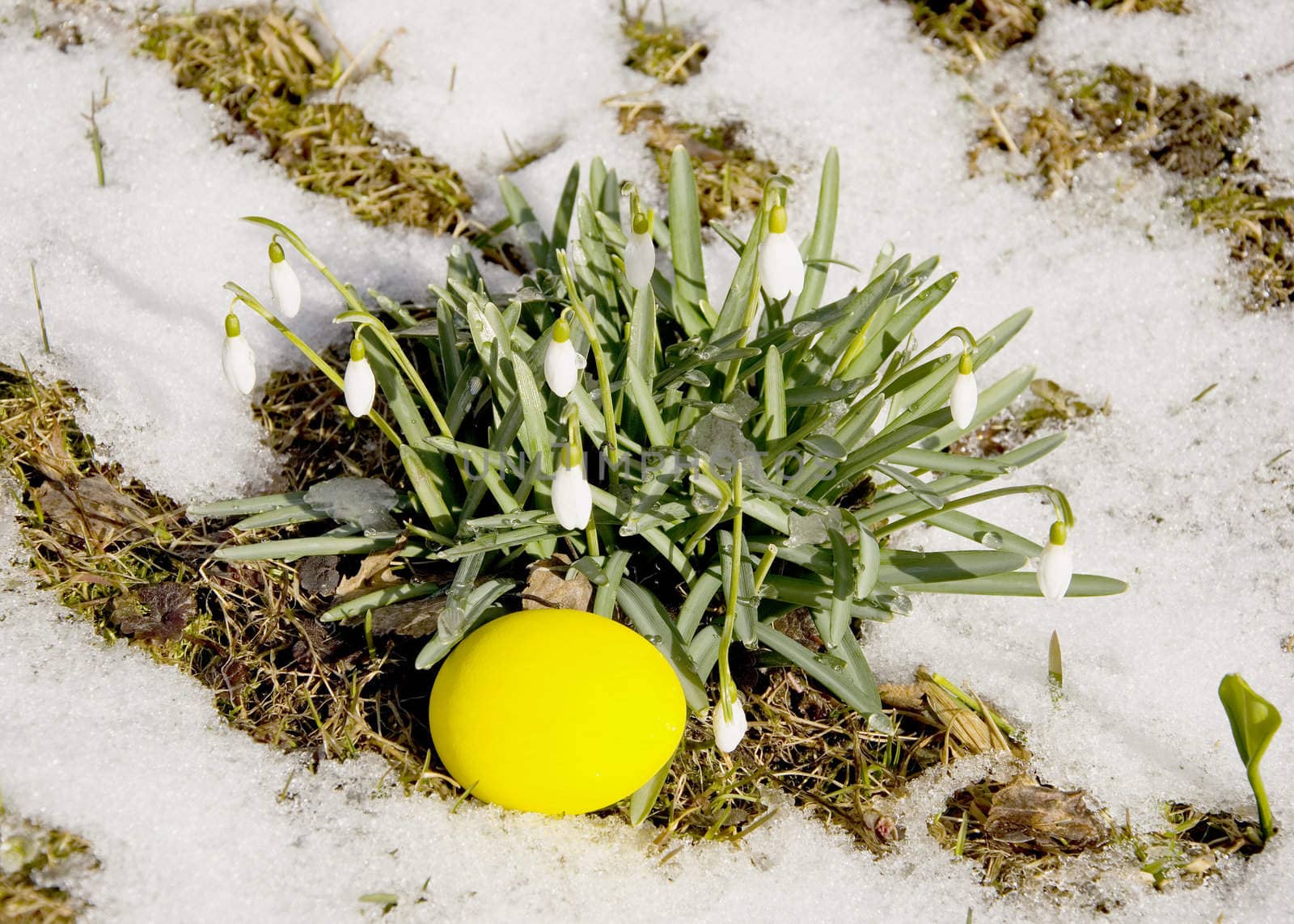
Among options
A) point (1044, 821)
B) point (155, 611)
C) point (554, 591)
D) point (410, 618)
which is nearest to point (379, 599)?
point (410, 618)

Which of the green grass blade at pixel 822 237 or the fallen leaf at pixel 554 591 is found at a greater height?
the green grass blade at pixel 822 237

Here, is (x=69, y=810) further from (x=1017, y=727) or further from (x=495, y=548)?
(x=1017, y=727)

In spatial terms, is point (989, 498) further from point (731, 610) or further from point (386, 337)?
point (386, 337)

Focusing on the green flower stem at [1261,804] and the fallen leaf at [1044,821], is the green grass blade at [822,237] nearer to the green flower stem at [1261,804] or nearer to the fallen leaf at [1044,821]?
the fallen leaf at [1044,821]

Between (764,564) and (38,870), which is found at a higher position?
(764,564)

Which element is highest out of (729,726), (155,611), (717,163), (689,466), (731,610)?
(717,163)

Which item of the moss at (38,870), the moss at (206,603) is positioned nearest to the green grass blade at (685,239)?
the moss at (206,603)
